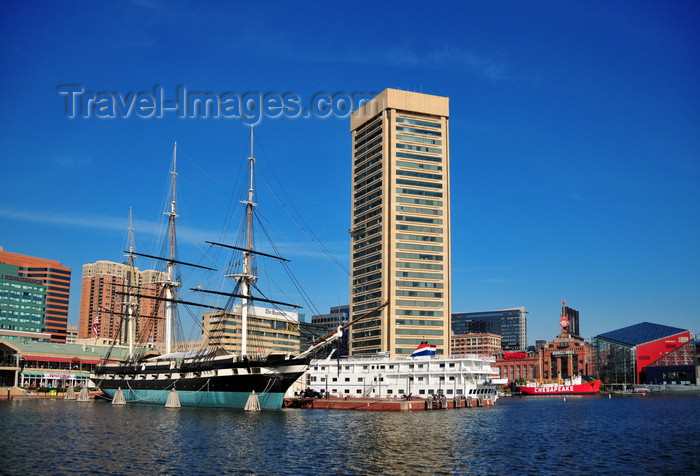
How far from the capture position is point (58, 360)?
169 meters

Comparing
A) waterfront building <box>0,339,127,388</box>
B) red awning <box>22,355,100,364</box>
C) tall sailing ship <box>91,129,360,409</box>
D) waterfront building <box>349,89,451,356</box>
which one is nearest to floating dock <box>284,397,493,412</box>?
tall sailing ship <box>91,129,360,409</box>

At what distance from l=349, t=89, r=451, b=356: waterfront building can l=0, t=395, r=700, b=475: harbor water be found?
84706 mm

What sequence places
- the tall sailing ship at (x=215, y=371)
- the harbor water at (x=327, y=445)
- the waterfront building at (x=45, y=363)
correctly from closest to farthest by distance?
the harbor water at (x=327, y=445) → the tall sailing ship at (x=215, y=371) → the waterfront building at (x=45, y=363)

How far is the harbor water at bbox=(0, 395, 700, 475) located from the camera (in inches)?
1613

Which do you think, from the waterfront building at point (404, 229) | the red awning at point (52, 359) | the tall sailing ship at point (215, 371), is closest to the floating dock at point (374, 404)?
the tall sailing ship at point (215, 371)

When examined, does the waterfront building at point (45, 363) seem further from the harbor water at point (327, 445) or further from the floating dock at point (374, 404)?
the harbor water at point (327, 445)

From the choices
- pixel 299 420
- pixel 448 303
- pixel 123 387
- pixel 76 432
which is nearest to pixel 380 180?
pixel 448 303

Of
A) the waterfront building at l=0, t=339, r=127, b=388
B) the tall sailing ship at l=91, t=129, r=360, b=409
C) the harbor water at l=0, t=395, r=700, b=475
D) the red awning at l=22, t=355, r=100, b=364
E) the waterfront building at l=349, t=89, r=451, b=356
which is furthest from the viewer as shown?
the waterfront building at l=349, t=89, r=451, b=356

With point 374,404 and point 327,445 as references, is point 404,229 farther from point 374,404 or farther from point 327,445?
point 327,445

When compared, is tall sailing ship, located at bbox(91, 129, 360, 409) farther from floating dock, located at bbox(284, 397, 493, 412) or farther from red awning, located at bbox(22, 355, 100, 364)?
red awning, located at bbox(22, 355, 100, 364)

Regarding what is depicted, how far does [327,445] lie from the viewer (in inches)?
2014

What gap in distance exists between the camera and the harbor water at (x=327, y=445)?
4097 cm

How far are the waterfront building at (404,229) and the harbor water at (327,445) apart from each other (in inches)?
3335

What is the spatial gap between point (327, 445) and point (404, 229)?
11838cm
